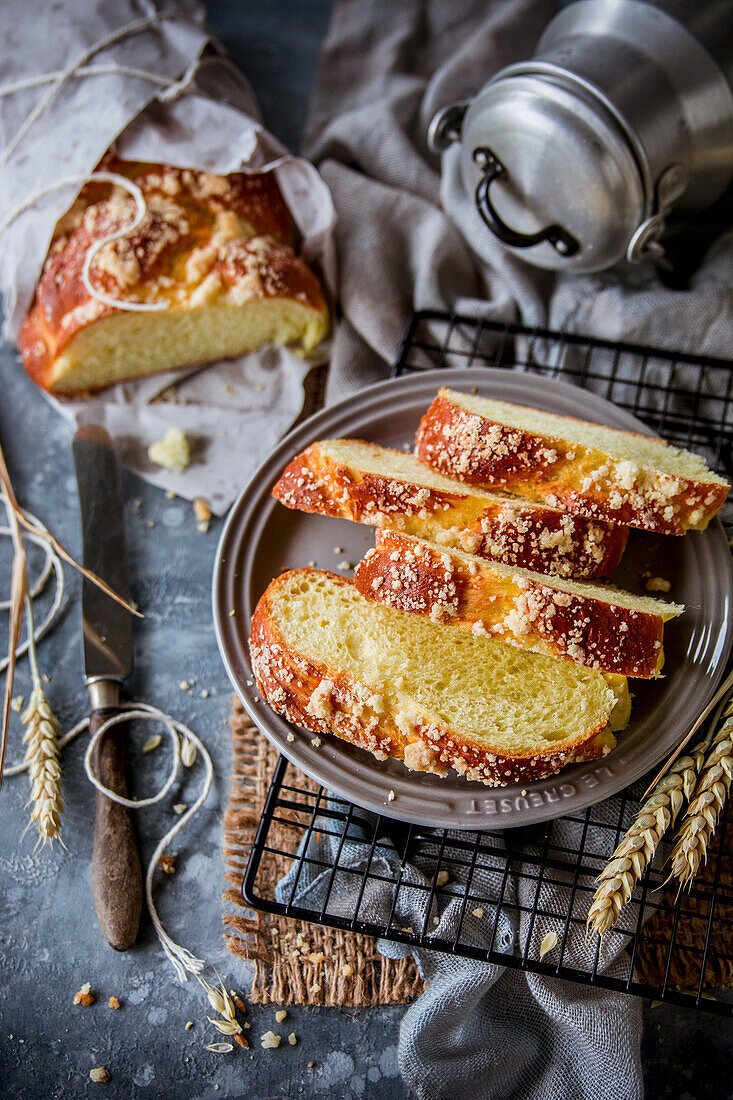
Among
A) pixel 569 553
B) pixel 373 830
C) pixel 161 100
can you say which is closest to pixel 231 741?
pixel 373 830

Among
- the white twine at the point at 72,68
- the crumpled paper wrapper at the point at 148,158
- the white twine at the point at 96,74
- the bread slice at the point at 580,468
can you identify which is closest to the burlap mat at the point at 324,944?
the bread slice at the point at 580,468

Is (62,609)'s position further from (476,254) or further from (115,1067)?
(476,254)

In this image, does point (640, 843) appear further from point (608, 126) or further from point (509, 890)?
point (608, 126)

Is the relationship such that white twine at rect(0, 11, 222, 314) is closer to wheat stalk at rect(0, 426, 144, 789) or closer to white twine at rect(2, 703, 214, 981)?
wheat stalk at rect(0, 426, 144, 789)

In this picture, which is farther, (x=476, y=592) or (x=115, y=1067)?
(x=115, y=1067)

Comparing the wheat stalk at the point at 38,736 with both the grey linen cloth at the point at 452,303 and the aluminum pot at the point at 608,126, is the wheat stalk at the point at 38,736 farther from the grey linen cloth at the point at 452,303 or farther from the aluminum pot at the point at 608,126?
the aluminum pot at the point at 608,126

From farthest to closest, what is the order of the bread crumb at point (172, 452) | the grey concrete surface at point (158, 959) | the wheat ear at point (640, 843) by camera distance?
the bread crumb at point (172, 452) → the grey concrete surface at point (158, 959) → the wheat ear at point (640, 843)

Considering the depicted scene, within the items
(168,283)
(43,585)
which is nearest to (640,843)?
(43,585)

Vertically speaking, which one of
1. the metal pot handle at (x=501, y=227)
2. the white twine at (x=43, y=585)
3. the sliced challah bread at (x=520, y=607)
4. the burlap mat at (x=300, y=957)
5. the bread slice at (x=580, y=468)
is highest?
the metal pot handle at (x=501, y=227)
